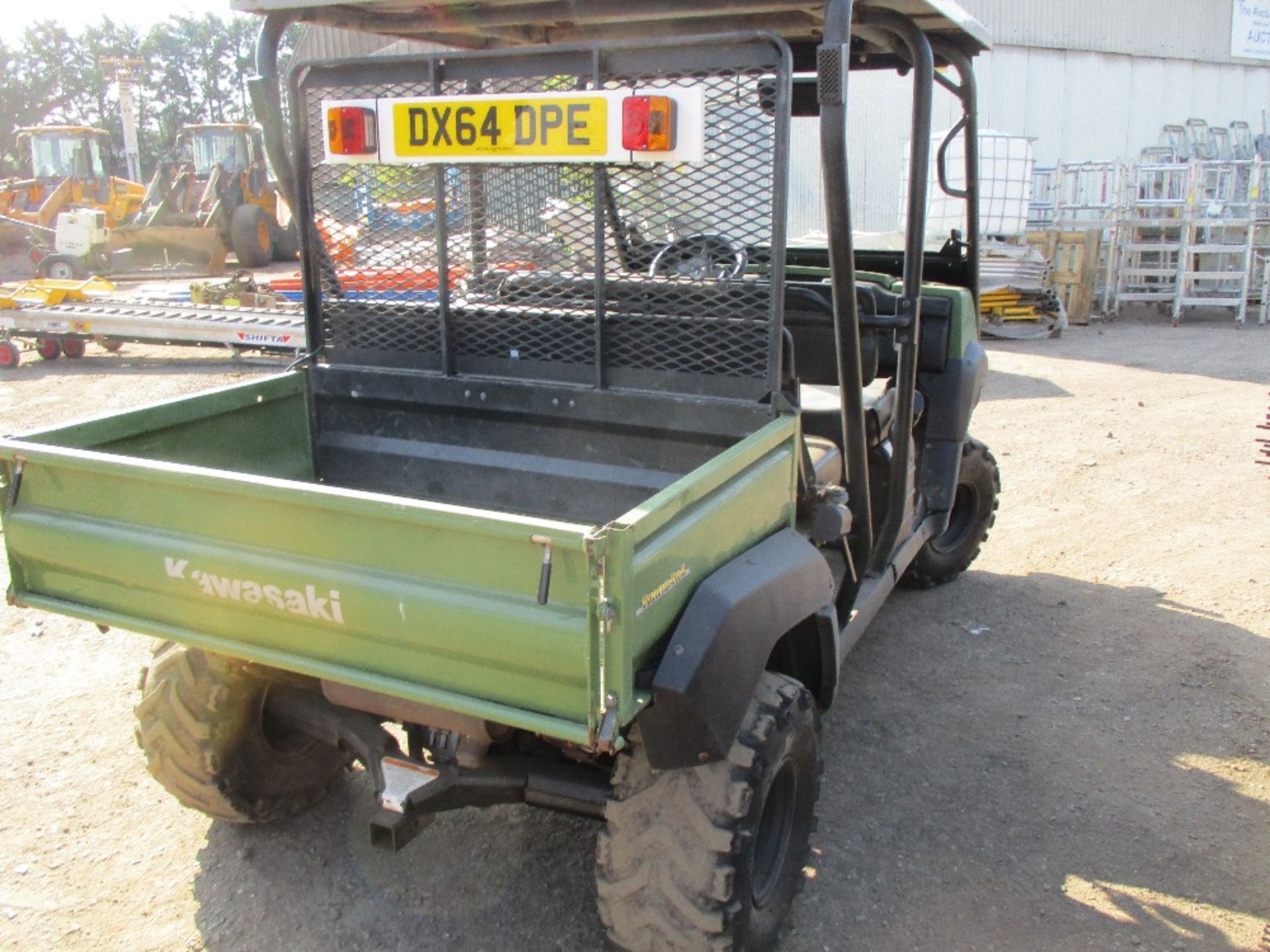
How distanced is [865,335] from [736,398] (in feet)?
2.78

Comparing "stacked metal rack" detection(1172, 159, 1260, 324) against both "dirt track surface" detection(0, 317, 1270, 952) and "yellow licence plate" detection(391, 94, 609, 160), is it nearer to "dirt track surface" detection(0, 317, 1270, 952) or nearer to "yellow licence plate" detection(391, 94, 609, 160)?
"dirt track surface" detection(0, 317, 1270, 952)

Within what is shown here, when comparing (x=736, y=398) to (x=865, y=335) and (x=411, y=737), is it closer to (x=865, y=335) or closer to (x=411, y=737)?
(x=865, y=335)

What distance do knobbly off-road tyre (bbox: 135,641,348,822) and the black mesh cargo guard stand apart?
3.57 ft

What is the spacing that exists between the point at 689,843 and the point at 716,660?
443 mm

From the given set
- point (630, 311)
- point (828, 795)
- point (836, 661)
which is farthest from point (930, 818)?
point (630, 311)

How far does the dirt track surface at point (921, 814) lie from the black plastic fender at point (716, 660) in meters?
0.87

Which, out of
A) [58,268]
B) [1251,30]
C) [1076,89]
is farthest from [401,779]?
[1251,30]

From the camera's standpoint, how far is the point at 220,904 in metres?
3.02

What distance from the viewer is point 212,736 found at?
3.01 metres

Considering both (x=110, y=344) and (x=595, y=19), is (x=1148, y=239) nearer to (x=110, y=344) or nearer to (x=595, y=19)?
(x=110, y=344)

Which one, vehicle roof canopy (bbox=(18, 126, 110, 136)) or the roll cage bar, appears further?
vehicle roof canopy (bbox=(18, 126, 110, 136))

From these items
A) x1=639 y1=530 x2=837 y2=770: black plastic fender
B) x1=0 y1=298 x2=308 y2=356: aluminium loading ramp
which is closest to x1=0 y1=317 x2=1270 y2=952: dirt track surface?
x1=639 y1=530 x2=837 y2=770: black plastic fender

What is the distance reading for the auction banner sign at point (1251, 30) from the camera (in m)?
21.4

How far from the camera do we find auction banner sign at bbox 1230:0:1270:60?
21.4m
